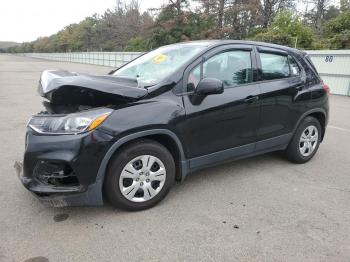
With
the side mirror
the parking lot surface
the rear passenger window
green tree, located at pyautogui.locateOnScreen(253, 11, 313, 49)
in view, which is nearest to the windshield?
the side mirror

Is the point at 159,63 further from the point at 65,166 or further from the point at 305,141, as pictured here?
the point at 305,141

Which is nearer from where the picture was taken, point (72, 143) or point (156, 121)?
point (72, 143)

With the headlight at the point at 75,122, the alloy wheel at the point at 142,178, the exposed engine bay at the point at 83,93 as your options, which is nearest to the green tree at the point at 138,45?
the exposed engine bay at the point at 83,93

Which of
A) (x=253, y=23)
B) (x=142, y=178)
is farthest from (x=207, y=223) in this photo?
(x=253, y=23)

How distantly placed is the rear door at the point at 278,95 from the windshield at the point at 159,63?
0.98 m

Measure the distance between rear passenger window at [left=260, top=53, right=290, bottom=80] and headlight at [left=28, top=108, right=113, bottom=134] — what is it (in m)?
2.21

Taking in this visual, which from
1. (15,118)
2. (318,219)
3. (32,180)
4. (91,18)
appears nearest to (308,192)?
(318,219)

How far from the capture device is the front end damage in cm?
285

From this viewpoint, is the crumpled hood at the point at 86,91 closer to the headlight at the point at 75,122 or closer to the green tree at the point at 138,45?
the headlight at the point at 75,122

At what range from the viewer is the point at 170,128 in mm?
3248

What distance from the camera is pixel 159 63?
3943 mm

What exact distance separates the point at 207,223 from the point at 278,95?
2.02 meters

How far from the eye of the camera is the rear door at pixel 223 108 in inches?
136

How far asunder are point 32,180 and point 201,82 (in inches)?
74.8
